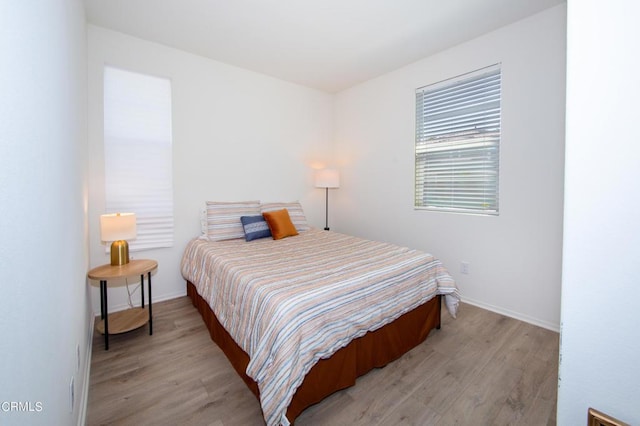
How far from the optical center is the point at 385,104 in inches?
146

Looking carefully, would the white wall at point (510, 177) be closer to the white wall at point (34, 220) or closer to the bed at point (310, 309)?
the bed at point (310, 309)

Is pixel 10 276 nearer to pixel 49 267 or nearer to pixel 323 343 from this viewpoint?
pixel 49 267

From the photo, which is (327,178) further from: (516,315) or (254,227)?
(516,315)

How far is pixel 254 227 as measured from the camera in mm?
3113

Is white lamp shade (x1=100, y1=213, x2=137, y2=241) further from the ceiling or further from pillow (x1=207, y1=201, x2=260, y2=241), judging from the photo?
the ceiling

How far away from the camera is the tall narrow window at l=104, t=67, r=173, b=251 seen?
2.69 meters

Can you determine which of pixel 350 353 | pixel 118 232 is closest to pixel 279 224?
pixel 118 232

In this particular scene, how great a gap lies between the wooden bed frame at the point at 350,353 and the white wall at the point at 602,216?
1.11 metres

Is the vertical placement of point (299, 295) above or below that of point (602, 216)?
below

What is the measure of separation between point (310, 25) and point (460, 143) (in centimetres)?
198

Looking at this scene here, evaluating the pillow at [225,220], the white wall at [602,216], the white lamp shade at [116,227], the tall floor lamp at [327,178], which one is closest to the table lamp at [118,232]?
the white lamp shade at [116,227]

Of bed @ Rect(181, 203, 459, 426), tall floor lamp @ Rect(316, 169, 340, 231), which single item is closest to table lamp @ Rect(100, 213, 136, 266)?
bed @ Rect(181, 203, 459, 426)

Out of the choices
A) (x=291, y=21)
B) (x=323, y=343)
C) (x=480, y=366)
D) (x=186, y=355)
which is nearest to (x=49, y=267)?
(x=323, y=343)

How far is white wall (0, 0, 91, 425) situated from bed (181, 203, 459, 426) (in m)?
0.81
